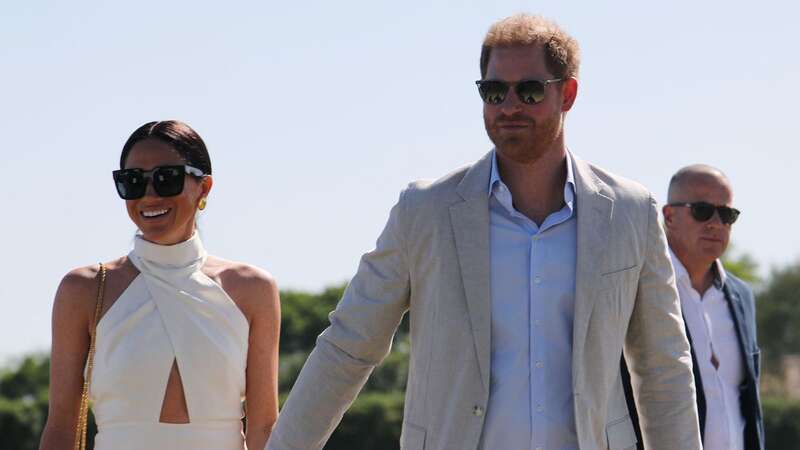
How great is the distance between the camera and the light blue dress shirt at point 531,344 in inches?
221

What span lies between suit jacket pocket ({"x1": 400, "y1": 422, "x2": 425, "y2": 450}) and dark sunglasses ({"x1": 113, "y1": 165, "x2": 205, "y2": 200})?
6.07ft

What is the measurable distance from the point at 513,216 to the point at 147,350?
2.09 metres

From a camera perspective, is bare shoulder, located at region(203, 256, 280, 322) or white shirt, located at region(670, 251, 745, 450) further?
white shirt, located at region(670, 251, 745, 450)

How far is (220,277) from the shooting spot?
7.41m

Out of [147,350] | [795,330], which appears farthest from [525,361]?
[795,330]

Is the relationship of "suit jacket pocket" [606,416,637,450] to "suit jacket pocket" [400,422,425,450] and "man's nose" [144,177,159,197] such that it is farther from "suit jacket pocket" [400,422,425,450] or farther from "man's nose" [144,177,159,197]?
"man's nose" [144,177,159,197]

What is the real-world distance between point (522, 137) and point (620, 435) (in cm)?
113

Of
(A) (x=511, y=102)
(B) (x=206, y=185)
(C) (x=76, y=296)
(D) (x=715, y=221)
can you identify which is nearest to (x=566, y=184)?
(A) (x=511, y=102)

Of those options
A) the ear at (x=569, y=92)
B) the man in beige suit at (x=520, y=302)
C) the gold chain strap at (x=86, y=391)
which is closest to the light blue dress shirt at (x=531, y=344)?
the man in beige suit at (x=520, y=302)

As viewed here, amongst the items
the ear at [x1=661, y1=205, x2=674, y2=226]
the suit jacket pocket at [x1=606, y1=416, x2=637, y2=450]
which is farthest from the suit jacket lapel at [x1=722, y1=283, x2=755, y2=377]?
the suit jacket pocket at [x1=606, y1=416, x2=637, y2=450]

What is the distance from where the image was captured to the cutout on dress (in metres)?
7.10

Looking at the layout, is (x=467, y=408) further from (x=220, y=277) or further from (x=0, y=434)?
(x=0, y=434)

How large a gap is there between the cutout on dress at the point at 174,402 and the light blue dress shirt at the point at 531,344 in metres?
1.92

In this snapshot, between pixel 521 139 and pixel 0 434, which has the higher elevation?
pixel 521 139
